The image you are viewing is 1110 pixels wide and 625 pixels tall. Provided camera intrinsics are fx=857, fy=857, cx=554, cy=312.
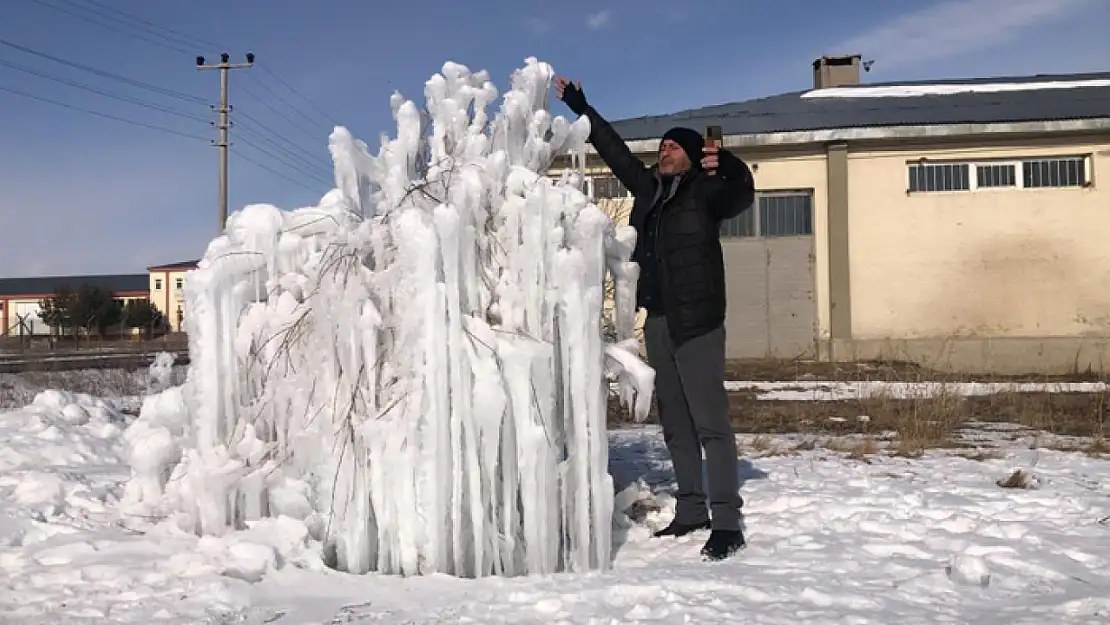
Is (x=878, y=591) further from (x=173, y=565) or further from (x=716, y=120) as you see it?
(x=716, y=120)

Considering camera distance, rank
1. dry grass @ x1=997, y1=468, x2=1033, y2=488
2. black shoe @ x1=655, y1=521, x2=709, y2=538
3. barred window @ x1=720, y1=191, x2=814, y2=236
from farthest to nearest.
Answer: barred window @ x1=720, y1=191, x2=814, y2=236 < dry grass @ x1=997, y1=468, x2=1033, y2=488 < black shoe @ x1=655, y1=521, x2=709, y2=538

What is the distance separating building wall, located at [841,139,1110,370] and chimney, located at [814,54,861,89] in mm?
Answer: 5952

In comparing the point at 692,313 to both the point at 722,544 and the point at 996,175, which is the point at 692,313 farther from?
the point at 996,175

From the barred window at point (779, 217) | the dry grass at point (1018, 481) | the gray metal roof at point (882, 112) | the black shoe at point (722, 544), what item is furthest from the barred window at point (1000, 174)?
the black shoe at point (722, 544)

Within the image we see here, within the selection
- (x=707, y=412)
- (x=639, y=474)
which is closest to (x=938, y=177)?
(x=639, y=474)

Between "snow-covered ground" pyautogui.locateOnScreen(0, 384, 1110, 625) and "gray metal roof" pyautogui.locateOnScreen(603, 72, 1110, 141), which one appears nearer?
"snow-covered ground" pyautogui.locateOnScreen(0, 384, 1110, 625)

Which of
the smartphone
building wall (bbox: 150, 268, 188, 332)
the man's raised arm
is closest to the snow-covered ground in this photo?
the man's raised arm

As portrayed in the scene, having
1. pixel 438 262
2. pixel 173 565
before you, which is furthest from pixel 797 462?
pixel 173 565

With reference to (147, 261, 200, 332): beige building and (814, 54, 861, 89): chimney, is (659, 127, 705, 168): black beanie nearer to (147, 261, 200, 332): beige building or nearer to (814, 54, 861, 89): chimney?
(814, 54, 861, 89): chimney

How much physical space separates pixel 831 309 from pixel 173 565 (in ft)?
45.6

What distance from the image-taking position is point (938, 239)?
14.9m

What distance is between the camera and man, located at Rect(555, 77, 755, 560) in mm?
3111

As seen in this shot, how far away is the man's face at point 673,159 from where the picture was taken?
334 cm

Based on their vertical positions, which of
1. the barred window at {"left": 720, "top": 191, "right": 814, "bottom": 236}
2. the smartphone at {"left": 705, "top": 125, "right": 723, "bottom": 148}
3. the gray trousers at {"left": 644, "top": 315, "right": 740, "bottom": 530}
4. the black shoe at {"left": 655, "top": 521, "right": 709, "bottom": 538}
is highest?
the barred window at {"left": 720, "top": 191, "right": 814, "bottom": 236}
